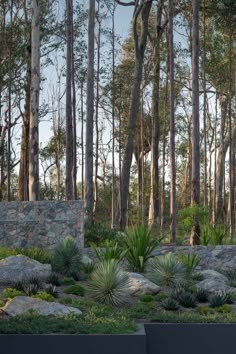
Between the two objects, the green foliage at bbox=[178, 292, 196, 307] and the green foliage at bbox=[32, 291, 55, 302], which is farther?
the green foliage at bbox=[178, 292, 196, 307]

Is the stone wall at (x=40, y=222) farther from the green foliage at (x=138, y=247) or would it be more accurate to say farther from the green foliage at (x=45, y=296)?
the green foliage at (x=45, y=296)

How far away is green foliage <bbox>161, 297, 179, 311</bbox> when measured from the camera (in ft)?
37.1

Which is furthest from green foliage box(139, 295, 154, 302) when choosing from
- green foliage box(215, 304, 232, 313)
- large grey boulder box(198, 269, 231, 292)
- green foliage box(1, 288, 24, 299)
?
green foliage box(1, 288, 24, 299)

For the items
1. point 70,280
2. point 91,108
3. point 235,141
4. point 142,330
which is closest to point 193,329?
point 142,330

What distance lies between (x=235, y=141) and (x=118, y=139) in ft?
20.1

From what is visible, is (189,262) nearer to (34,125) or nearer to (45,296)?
(45,296)

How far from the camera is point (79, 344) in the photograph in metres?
8.16

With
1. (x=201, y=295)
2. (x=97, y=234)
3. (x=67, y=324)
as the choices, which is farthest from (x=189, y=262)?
(x=67, y=324)

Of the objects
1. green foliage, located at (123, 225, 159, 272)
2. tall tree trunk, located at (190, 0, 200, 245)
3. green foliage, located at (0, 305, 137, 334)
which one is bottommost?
green foliage, located at (0, 305, 137, 334)

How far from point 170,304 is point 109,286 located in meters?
1.12

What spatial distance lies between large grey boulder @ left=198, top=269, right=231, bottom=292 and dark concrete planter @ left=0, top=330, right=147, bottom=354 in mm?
4675

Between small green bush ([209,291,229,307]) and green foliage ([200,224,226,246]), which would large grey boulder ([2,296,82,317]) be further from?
green foliage ([200,224,226,246])

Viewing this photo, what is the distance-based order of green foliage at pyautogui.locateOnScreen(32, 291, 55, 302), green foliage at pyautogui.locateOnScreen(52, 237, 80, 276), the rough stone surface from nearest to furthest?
green foliage at pyautogui.locateOnScreen(32, 291, 55, 302), green foliage at pyautogui.locateOnScreen(52, 237, 80, 276), the rough stone surface

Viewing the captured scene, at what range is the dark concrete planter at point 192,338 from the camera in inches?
370
